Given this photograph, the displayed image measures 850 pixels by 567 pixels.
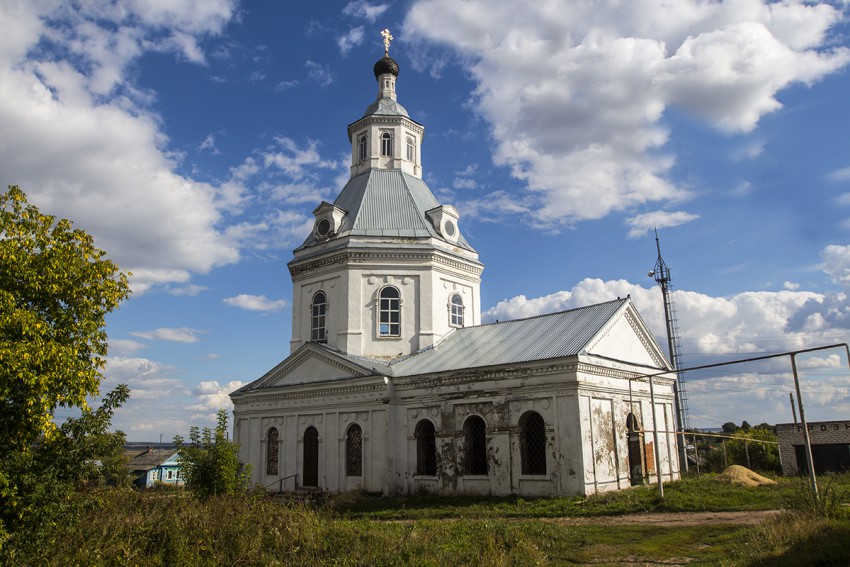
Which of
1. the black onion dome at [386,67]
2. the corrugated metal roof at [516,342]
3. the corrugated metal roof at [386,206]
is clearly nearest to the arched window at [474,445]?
the corrugated metal roof at [516,342]

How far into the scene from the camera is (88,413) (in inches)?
476

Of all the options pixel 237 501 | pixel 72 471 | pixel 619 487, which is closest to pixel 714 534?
pixel 619 487

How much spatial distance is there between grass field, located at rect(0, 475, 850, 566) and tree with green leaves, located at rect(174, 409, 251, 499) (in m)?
1.85

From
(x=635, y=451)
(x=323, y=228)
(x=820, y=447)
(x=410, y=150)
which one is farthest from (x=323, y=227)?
(x=820, y=447)

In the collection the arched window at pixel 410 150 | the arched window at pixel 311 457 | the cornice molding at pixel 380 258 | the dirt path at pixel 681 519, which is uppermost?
the arched window at pixel 410 150

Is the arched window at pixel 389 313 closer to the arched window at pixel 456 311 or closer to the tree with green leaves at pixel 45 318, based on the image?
the arched window at pixel 456 311

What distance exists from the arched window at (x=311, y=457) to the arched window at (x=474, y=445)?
733 centimetres

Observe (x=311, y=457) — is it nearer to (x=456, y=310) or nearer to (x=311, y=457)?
(x=311, y=457)

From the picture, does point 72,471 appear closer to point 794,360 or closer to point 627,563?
point 627,563

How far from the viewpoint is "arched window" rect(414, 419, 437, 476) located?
24.0m

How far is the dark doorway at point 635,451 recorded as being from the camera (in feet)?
74.9

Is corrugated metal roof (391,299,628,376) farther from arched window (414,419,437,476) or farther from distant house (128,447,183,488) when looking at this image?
distant house (128,447,183,488)

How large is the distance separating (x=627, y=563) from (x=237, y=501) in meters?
8.98

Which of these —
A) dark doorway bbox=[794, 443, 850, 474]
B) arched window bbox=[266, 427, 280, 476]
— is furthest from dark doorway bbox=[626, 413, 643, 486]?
arched window bbox=[266, 427, 280, 476]
